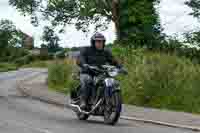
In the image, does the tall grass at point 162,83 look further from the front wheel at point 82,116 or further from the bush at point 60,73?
the bush at point 60,73

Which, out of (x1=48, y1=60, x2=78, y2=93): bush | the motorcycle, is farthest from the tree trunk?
the motorcycle

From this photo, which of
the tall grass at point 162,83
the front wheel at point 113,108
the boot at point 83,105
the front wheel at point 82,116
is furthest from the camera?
the tall grass at point 162,83

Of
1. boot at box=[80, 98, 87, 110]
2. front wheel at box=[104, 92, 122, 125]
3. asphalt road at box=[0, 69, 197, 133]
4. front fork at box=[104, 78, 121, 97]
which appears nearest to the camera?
asphalt road at box=[0, 69, 197, 133]

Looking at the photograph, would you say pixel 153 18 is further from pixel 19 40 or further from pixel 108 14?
pixel 19 40

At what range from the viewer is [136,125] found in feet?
44.7

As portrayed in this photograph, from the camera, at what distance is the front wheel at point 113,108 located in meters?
13.0

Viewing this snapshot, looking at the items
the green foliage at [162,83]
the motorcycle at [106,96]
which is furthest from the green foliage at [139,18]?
the motorcycle at [106,96]

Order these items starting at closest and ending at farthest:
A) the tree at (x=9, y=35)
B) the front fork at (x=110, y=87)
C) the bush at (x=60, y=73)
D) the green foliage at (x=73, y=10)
→ 1. the front fork at (x=110, y=87)
2. the bush at (x=60, y=73)
3. the green foliage at (x=73, y=10)
4. the tree at (x=9, y=35)

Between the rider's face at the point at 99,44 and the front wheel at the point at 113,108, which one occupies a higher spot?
the rider's face at the point at 99,44

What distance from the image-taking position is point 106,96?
13242mm

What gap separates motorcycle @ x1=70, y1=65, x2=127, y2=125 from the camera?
13082mm

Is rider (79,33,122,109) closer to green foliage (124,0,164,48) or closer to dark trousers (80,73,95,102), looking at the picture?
dark trousers (80,73,95,102)

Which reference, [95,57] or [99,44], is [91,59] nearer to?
[95,57]

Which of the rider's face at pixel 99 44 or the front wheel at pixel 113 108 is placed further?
the rider's face at pixel 99 44
